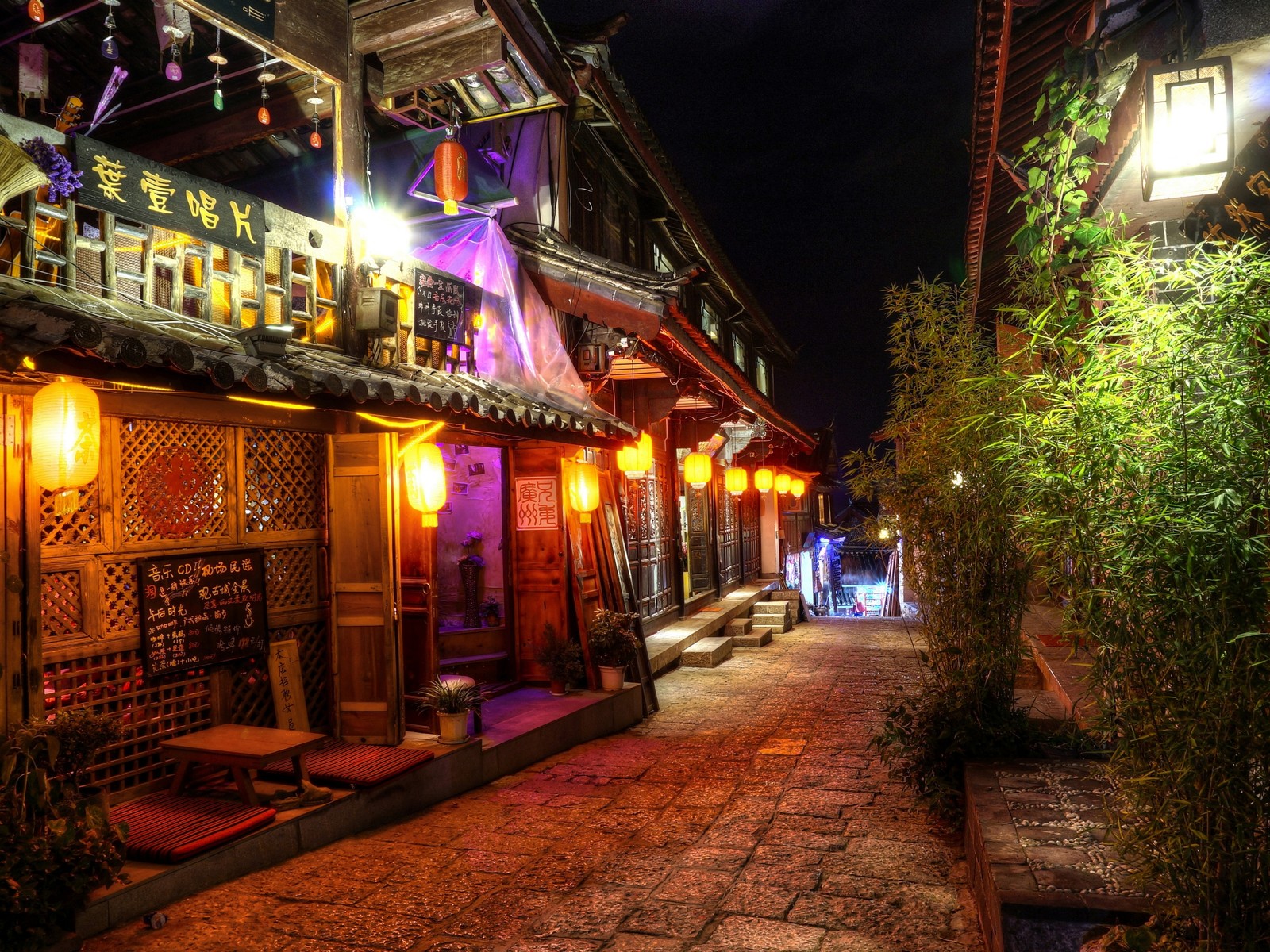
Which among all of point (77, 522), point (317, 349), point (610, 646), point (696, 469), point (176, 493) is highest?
point (317, 349)

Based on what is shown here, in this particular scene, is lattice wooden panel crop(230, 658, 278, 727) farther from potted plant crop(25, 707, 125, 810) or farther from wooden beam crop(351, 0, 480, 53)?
wooden beam crop(351, 0, 480, 53)

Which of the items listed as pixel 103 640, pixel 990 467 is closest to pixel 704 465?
pixel 990 467

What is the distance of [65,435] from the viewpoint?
5.32 metres

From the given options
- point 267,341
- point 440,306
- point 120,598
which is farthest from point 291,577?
point 440,306

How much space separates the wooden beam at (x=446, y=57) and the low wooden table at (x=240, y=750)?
22.2ft

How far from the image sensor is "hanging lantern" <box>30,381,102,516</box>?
208 inches

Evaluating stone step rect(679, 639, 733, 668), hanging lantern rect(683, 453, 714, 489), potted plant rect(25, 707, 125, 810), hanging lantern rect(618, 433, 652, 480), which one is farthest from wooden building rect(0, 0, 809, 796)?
stone step rect(679, 639, 733, 668)

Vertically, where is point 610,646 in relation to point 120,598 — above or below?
below

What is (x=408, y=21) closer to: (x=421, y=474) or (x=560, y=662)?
(x=421, y=474)

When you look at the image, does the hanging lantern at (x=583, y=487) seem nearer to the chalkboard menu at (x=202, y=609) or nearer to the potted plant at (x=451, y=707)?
the potted plant at (x=451, y=707)

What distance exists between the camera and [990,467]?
6.74m

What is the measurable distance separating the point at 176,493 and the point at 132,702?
67.8 inches

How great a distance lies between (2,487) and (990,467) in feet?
23.5

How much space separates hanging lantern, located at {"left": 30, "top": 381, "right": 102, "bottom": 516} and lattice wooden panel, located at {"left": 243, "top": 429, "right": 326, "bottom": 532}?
2297 millimetres
